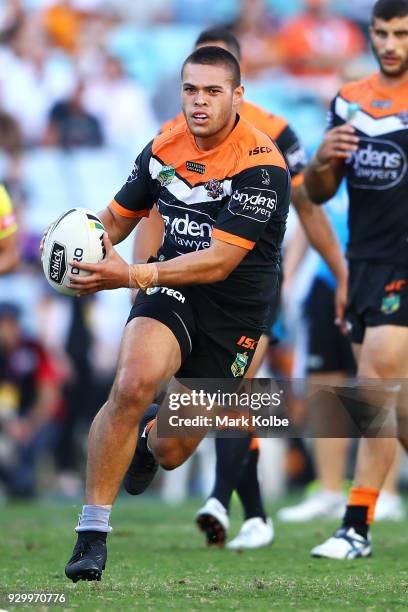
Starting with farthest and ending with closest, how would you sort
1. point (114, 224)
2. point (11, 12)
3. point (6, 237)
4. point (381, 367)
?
point (11, 12) < point (6, 237) < point (381, 367) < point (114, 224)

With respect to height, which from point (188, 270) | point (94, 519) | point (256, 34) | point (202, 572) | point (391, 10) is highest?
point (256, 34)

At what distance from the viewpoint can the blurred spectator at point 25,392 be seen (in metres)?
12.8

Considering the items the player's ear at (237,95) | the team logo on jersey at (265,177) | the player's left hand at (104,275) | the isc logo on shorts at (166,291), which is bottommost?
the isc logo on shorts at (166,291)

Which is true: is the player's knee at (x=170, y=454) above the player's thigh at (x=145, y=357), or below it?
below

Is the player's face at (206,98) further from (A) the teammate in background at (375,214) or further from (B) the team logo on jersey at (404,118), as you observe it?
(B) the team logo on jersey at (404,118)

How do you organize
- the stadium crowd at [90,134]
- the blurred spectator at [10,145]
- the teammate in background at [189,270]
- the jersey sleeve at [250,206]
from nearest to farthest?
the teammate in background at [189,270] < the jersey sleeve at [250,206] < the stadium crowd at [90,134] < the blurred spectator at [10,145]

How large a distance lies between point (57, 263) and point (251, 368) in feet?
6.45

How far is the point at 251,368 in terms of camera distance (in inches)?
265

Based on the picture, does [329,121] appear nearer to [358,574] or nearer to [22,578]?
[358,574]

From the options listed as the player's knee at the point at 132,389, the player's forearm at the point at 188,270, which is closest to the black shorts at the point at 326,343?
the player's forearm at the point at 188,270

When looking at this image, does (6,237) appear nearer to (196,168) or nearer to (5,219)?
(5,219)

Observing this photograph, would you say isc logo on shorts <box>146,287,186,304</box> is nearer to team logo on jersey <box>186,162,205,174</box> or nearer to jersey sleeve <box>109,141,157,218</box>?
jersey sleeve <box>109,141,157,218</box>

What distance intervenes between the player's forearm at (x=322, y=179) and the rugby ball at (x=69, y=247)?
2.15 metres

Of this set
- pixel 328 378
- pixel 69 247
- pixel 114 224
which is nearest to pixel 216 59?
pixel 114 224
